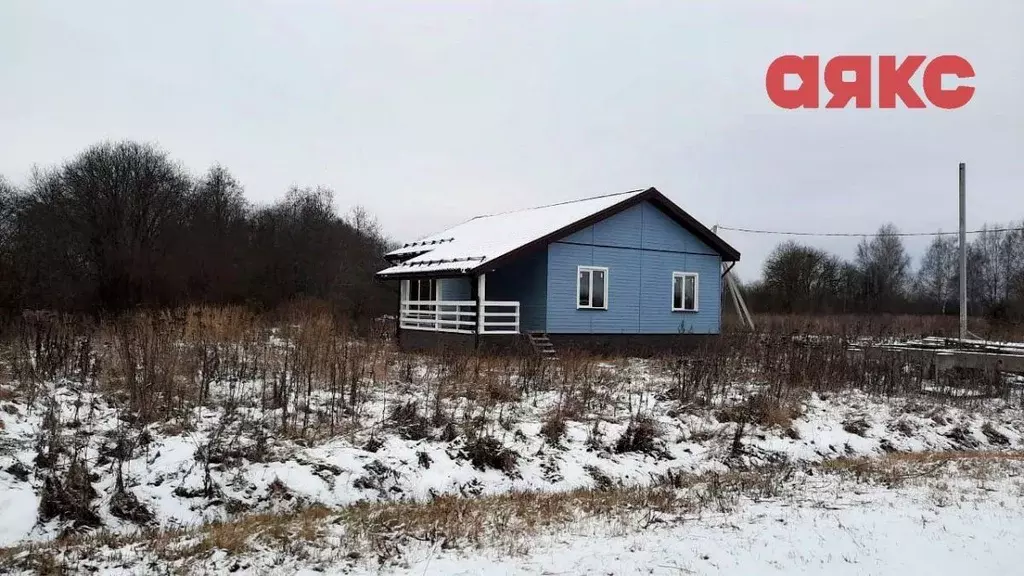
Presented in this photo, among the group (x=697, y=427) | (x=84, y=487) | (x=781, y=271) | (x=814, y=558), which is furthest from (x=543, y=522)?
(x=781, y=271)

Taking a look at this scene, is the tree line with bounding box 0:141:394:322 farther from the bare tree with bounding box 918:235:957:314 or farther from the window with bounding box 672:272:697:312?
the bare tree with bounding box 918:235:957:314

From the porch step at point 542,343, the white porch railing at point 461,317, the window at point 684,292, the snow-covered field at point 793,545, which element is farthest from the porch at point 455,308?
the snow-covered field at point 793,545

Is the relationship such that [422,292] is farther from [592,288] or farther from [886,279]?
[886,279]

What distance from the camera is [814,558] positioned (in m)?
5.59

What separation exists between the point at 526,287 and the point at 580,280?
1.76 m

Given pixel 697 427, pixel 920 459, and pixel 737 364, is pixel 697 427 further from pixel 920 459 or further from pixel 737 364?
pixel 737 364

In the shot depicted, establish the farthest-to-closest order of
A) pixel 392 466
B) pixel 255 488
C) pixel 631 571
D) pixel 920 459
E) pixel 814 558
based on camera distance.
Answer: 1. pixel 920 459
2. pixel 392 466
3. pixel 255 488
4. pixel 814 558
5. pixel 631 571

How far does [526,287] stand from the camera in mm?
22438

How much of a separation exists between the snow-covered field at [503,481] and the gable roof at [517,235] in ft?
26.3

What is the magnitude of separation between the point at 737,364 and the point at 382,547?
12.3 metres

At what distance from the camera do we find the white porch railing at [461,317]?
20.7 m

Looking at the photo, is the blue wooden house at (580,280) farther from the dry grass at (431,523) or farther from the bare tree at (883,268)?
the bare tree at (883,268)

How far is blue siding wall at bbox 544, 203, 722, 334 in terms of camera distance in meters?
21.5

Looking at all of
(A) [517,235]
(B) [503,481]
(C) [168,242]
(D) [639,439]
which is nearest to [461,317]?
(A) [517,235]
